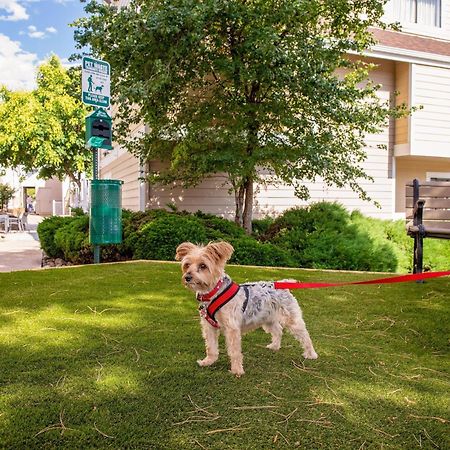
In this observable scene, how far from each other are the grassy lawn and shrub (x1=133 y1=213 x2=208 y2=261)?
312 centimetres

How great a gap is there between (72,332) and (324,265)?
657 centimetres

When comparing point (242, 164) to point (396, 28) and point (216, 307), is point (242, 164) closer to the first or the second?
point (396, 28)

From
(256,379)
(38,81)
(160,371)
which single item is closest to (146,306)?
(160,371)

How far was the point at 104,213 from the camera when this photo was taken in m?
8.41

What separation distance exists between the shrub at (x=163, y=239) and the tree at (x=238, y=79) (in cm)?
151

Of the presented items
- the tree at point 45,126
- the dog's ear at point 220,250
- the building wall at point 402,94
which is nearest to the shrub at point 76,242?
the dog's ear at point 220,250

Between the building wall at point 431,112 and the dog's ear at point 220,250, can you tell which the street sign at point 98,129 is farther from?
the building wall at point 431,112

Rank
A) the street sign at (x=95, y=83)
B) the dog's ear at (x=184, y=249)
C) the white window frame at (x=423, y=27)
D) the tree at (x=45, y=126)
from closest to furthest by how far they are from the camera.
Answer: the dog's ear at (x=184, y=249)
the street sign at (x=95, y=83)
the white window frame at (x=423, y=27)
the tree at (x=45, y=126)

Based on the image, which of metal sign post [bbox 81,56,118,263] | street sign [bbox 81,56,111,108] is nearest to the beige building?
metal sign post [bbox 81,56,118,263]

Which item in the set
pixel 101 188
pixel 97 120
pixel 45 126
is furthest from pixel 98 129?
pixel 45 126

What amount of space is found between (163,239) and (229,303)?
18.5 feet

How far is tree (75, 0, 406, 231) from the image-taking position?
8.91 m

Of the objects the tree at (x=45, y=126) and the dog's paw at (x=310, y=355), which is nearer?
the dog's paw at (x=310, y=355)

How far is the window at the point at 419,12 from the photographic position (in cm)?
1634
